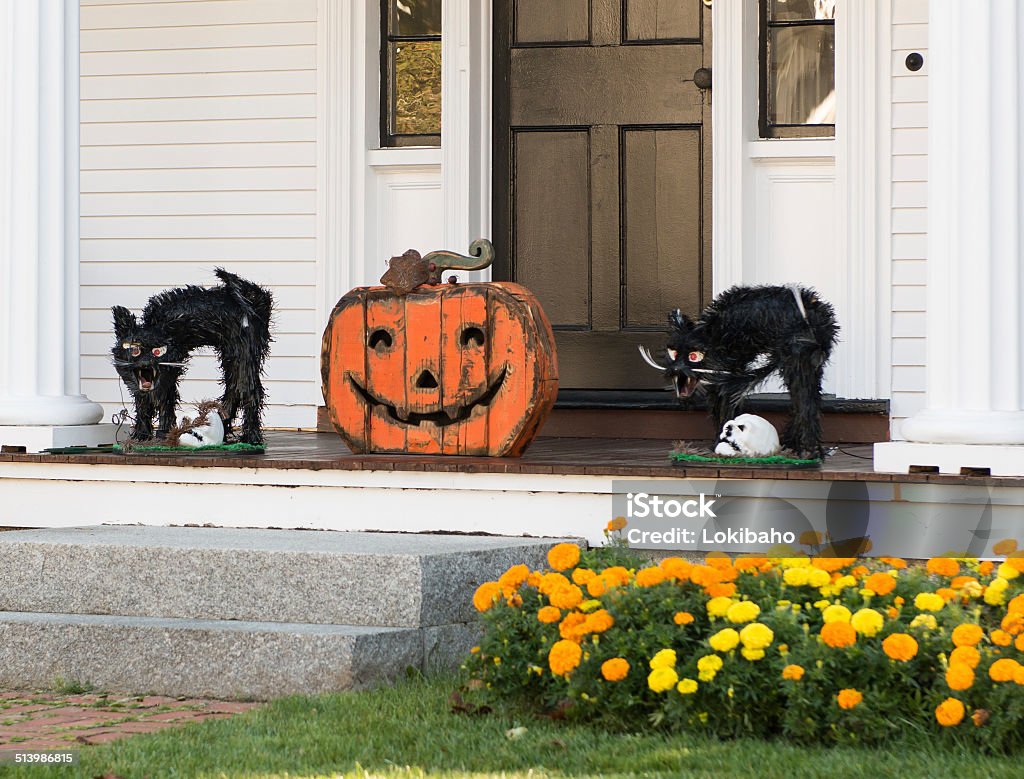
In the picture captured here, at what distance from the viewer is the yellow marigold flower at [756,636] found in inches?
142

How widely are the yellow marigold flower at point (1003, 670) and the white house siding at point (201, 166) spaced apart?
5078 millimetres

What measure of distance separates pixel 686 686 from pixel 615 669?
19cm

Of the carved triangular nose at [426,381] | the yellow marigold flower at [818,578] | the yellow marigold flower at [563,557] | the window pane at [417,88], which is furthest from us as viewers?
the window pane at [417,88]

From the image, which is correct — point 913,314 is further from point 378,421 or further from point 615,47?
point 378,421

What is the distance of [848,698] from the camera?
3492mm

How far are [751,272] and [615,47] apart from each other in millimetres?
1385

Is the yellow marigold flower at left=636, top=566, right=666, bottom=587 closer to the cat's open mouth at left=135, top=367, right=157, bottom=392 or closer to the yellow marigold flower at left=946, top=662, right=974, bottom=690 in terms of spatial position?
the yellow marigold flower at left=946, top=662, right=974, bottom=690

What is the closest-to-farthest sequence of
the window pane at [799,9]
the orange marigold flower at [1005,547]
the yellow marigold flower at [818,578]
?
1. the yellow marigold flower at [818,578]
2. the orange marigold flower at [1005,547]
3. the window pane at [799,9]

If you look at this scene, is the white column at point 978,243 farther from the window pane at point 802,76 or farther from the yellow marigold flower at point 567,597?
the window pane at point 802,76

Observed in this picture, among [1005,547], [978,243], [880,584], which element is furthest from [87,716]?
[978,243]

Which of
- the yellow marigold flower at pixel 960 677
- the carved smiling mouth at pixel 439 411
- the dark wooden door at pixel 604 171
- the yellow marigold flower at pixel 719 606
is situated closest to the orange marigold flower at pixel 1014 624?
the yellow marigold flower at pixel 960 677

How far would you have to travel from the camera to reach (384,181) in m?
8.02

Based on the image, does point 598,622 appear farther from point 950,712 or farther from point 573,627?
point 950,712

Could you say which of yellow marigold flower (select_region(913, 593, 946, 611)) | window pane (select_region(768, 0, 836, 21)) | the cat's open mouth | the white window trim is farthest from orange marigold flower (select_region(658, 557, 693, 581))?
window pane (select_region(768, 0, 836, 21))
